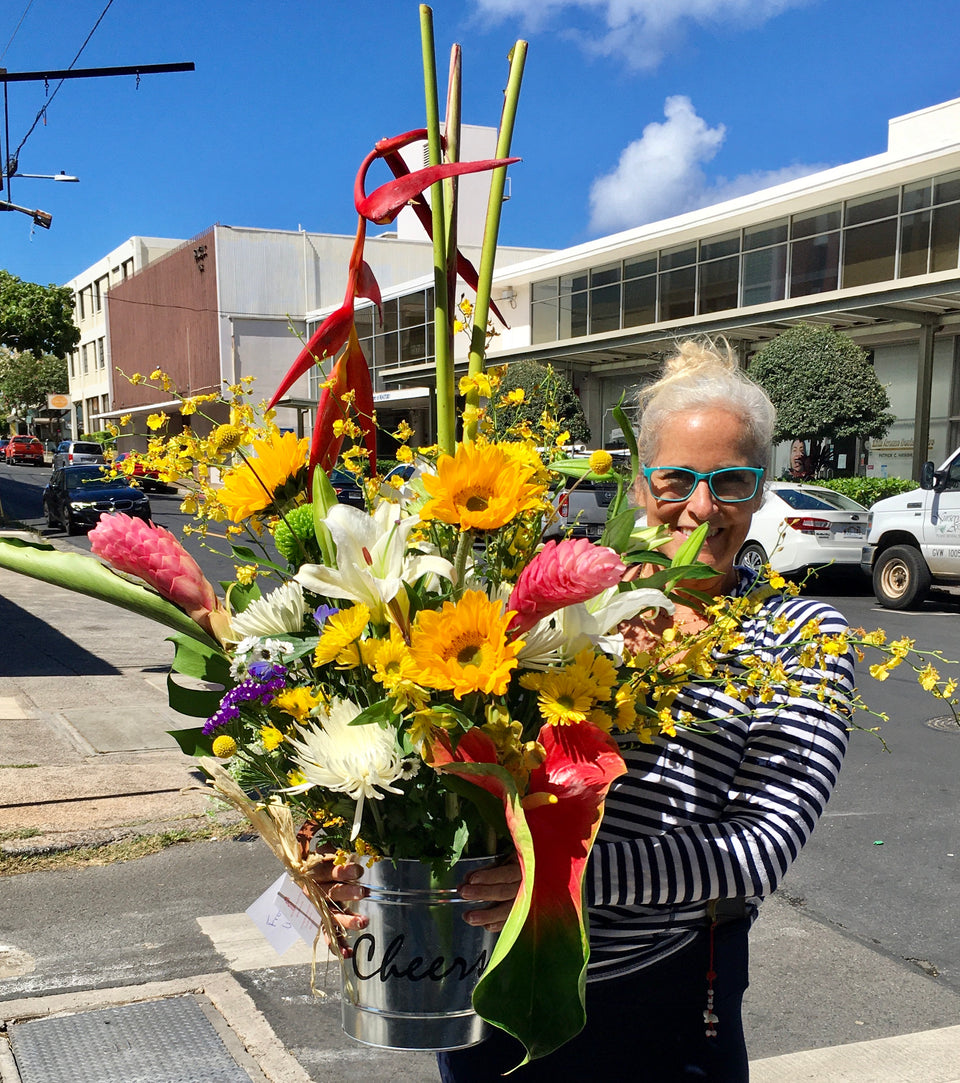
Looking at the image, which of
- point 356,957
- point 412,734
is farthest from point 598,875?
point 412,734

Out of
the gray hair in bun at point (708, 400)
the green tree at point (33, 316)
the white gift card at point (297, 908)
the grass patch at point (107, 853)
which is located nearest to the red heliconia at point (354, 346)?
the gray hair in bun at point (708, 400)

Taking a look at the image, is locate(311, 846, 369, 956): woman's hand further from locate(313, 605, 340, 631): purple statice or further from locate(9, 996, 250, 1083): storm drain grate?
locate(9, 996, 250, 1083): storm drain grate

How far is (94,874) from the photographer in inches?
169

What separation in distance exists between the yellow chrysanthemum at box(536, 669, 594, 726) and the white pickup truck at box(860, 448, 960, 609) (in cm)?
1129

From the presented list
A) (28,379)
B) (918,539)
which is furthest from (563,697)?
(28,379)

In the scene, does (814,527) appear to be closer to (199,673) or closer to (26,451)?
(199,673)

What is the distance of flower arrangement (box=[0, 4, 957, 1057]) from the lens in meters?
1.09

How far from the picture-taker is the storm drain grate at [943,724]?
6977 millimetres

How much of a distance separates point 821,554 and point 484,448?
1240 cm

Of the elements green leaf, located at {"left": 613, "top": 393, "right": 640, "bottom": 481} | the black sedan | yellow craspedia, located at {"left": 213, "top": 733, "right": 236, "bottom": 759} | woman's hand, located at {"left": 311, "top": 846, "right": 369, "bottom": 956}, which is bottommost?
the black sedan

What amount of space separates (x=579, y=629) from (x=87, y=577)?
2.27 ft

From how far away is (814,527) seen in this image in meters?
12.8

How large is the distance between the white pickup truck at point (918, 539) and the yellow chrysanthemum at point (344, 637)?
11380 mm

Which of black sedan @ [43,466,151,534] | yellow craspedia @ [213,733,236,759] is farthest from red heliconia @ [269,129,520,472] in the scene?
black sedan @ [43,466,151,534]
